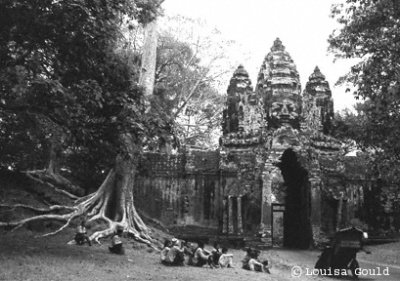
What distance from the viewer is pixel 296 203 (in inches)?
739

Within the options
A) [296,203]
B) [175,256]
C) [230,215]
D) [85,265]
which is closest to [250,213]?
[230,215]

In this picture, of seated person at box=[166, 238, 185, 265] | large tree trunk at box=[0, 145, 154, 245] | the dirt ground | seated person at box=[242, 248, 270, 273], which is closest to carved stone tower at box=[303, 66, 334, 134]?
the dirt ground

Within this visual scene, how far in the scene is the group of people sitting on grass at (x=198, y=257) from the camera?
990 cm

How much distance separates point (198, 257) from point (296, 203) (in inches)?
369

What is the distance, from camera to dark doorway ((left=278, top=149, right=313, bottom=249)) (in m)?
17.4

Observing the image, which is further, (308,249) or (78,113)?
(308,249)

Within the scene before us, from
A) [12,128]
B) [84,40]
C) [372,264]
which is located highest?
[84,40]

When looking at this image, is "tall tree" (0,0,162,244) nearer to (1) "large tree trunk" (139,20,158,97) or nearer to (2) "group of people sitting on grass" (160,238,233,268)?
(2) "group of people sitting on grass" (160,238,233,268)

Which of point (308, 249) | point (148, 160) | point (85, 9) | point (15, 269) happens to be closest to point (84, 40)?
point (85, 9)

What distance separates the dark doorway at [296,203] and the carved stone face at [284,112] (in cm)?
110

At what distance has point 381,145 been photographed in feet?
38.2

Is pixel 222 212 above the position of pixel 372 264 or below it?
above

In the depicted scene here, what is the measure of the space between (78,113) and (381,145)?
7.14m

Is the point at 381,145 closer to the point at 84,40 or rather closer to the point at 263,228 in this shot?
the point at 263,228
